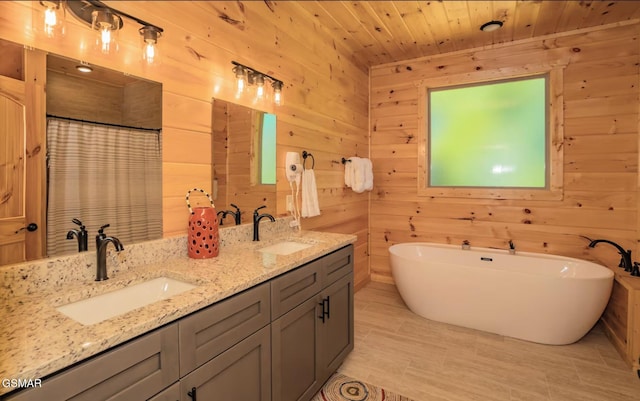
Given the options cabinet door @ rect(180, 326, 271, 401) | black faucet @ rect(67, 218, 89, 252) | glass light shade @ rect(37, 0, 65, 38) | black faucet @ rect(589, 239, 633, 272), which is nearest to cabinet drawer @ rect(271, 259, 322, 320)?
cabinet door @ rect(180, 326, 271, 401)

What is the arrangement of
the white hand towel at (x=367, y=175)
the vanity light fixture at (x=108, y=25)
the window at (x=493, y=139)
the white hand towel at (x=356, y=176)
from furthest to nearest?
the white hand towel at (x=367, y=175) < the white hand towel at (x=356, y=176) < the window at (x=493, y=139) < the vanity light fixture at (x=108, y=25)

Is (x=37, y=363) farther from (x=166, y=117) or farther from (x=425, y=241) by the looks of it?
(x=425, y=241)

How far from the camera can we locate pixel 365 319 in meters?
Result: 2.84

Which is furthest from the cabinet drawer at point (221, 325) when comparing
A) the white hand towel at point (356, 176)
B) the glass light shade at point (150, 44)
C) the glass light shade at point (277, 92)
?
the white hand towel at point (356, 176)

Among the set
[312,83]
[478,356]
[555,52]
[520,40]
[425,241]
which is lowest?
[478,356]

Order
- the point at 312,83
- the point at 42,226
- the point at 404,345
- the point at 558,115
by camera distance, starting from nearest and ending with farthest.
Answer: the point at 42,226
the point at 404,345
the point at 312,83
the point at 558,115

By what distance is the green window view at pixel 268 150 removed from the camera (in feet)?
7.09

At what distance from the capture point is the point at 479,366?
2139 millimetres

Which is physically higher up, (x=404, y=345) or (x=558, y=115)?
(x=558, y=115)

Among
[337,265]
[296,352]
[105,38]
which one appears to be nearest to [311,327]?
[296,352]

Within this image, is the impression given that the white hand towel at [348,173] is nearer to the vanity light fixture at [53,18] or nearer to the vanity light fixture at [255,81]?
the vanity light fixture at [255,81]

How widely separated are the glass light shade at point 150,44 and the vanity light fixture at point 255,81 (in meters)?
0.50

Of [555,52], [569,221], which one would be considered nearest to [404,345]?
[569,221]

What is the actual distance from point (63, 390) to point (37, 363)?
3.6 inches
